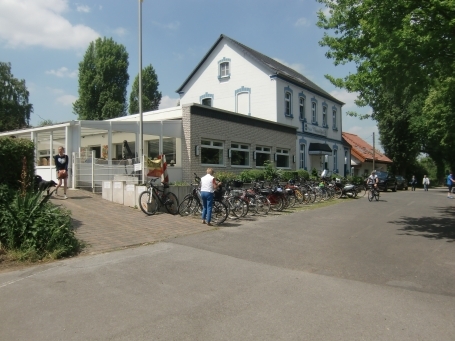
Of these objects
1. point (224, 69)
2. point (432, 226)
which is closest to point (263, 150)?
point (224, 69)

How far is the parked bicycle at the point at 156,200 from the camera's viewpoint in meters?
Answer: 12.9

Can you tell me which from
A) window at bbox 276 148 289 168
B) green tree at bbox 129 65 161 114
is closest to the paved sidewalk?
window at bbox 276 148 289 168

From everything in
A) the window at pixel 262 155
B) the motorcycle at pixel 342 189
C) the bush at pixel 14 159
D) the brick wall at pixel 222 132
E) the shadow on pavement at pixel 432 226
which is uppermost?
the brick wall at pixel 222 132

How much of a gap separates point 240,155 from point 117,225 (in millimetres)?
12434

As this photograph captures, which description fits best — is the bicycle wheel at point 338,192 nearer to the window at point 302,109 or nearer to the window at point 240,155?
the window at point 240,155

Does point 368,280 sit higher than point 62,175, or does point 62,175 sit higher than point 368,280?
point 62,175

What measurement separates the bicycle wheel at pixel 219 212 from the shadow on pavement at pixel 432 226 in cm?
514

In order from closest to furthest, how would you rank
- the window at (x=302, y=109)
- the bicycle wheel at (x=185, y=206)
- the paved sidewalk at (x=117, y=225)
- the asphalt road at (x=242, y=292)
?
the asphalt road at (x=242, y=292)
the paved sidewalk at (x=117, y=225)
the bicycle wheel at (x=185, y=206)
the window at (x=302, y=109)

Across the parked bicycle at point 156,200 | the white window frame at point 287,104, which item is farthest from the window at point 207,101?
the parked bicycle at point 156,200

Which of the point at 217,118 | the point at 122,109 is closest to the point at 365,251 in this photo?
the point at 217,118

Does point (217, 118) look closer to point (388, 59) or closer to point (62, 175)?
point (62, 175)

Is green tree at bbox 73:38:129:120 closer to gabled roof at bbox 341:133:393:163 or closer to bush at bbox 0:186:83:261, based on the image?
gabled roof at bbox 341:133:393:163

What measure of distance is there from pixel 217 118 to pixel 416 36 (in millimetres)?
11436

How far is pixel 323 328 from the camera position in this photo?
4469 mm
